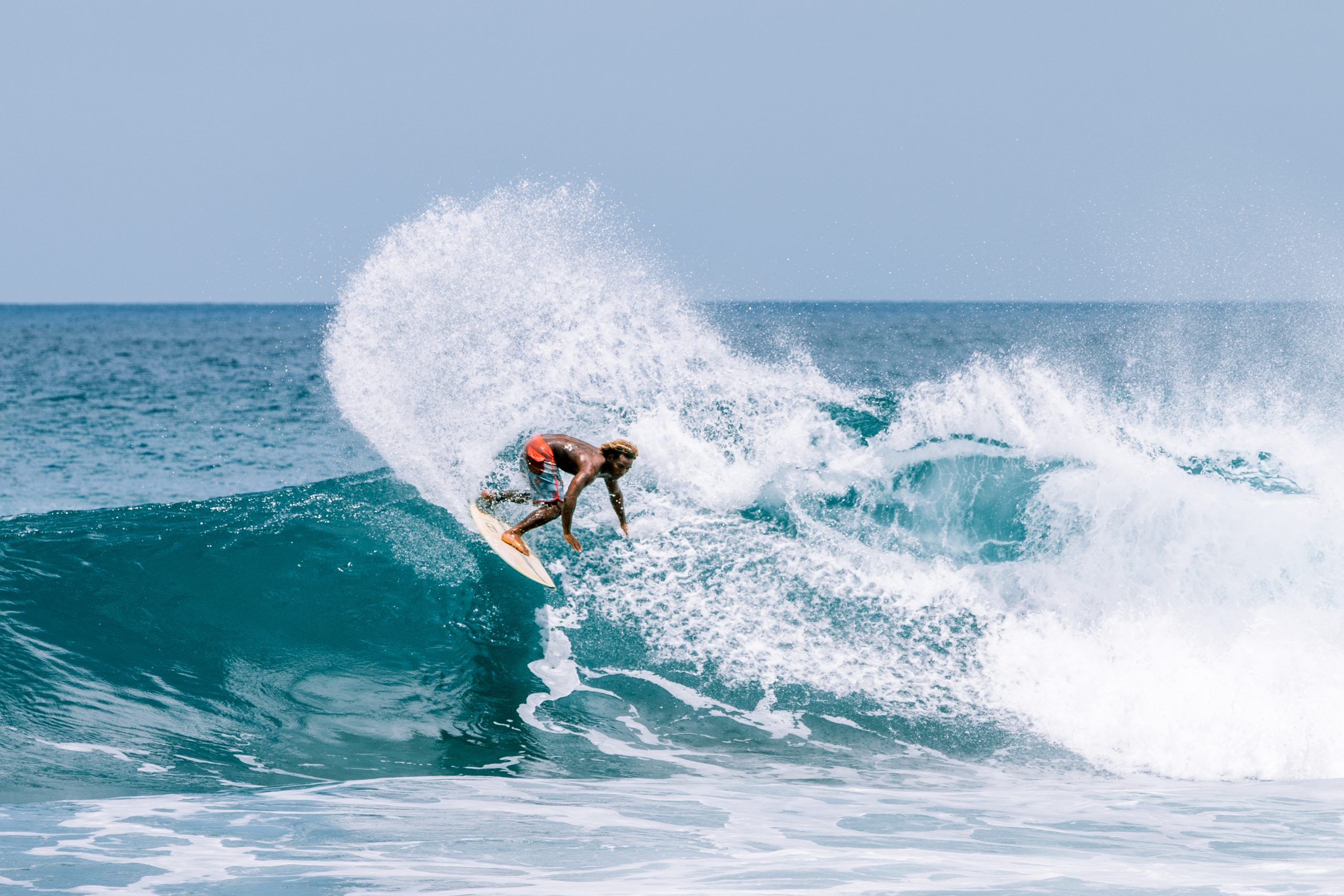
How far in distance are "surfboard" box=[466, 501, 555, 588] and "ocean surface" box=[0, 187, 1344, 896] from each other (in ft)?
1.78

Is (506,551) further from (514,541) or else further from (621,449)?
(621,449)

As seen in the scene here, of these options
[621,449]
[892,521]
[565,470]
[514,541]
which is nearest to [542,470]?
[565,470]

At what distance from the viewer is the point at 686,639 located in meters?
9.69

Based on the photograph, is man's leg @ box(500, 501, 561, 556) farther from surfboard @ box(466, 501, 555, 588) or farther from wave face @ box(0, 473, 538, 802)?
wave face @ box(0, 473, 538, 802)

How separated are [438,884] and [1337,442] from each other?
11.1 m

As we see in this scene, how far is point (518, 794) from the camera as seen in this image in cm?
705

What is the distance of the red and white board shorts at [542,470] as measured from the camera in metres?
8.94

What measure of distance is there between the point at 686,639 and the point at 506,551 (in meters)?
1.79

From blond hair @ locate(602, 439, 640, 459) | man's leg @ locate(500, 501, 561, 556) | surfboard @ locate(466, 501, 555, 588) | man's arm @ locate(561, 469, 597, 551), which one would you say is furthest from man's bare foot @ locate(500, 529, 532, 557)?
blond hair @ locate(602, 439, 640, 459)

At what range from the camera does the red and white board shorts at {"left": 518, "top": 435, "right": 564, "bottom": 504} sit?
894 cm

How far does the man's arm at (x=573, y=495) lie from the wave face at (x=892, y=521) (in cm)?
150

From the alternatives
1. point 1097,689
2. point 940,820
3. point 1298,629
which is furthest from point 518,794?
point 1298,629

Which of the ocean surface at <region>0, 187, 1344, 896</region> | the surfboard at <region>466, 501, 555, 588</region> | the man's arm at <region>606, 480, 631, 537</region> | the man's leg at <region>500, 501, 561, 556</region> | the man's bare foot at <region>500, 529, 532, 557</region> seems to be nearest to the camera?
the ocean surface at <region>0, 187, 1344, 896</region>

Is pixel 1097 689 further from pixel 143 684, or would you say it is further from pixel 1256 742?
pixel 143 684
